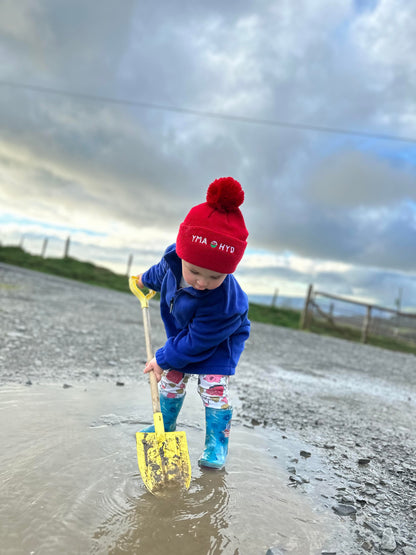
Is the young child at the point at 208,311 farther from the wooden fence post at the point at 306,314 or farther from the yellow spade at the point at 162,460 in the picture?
the wooden fence post at the point at 306,314

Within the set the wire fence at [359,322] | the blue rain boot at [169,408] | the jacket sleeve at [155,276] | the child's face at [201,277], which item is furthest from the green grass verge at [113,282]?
the child's face at [201,277]

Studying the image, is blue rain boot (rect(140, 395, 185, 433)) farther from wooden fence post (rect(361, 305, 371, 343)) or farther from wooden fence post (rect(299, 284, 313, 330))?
wooden fence post (rect(361, 305, 371, 343))

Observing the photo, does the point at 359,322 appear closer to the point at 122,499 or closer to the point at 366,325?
the point at 366,325

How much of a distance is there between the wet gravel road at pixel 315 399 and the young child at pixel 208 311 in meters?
0.59

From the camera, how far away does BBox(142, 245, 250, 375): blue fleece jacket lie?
2.32m

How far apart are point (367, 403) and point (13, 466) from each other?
3443 mm

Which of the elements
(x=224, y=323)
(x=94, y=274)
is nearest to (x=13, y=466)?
(x=224, y=323)

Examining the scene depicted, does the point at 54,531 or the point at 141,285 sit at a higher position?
the point at 141,285

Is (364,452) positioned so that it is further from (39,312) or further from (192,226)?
(39,312)

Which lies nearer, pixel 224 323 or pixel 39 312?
pixel 224 323

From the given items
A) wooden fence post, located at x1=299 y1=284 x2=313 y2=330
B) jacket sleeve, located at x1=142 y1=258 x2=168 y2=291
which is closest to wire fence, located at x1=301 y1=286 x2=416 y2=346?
wooden fence post, located at x1=299 y1=284 x2=313 y2=330

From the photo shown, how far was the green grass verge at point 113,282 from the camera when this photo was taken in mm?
15742

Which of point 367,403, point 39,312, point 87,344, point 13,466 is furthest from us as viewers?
point 39,312

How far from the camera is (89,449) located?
227 centimetres
